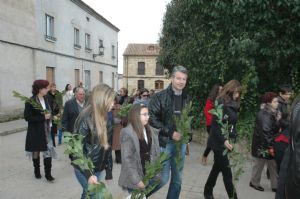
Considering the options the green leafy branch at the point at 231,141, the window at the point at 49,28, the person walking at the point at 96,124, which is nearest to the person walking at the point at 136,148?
the person walking at the point at 96,124

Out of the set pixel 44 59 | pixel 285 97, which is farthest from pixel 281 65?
pixel 44 59

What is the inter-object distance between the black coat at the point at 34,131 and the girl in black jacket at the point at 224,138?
2.91m

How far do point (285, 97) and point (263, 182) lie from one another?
5.31 ft

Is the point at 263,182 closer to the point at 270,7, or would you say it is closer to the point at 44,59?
the point at 270,7

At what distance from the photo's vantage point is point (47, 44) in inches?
747

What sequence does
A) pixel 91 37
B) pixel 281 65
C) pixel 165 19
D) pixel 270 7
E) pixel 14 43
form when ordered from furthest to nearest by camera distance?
pixel 91 37 → pixel 165 19 → pixel 14 43 → pixel 281 65 → pixel 270 7

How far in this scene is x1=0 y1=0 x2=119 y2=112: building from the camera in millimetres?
15383

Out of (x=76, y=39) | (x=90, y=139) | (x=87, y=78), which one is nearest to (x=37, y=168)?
(x=90, y=139)

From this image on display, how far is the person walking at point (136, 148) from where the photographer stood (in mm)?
3639

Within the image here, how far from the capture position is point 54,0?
19.5m

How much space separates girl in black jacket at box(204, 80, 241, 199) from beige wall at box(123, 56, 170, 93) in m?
49.0

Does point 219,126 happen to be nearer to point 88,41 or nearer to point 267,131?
point 267,131

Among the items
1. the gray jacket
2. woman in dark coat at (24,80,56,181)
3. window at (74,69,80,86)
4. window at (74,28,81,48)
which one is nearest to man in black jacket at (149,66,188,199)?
the gray jacket

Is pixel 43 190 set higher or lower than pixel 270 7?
lower
